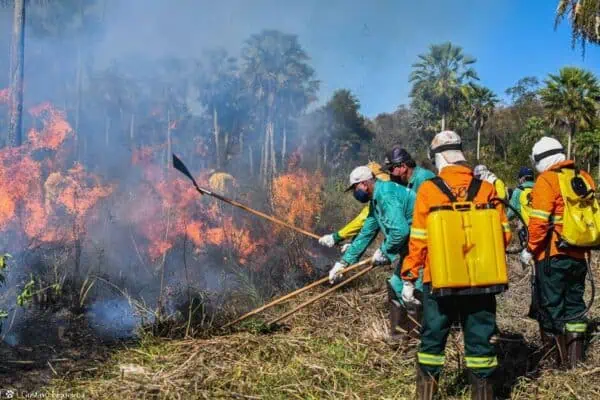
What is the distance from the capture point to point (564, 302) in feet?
13.5

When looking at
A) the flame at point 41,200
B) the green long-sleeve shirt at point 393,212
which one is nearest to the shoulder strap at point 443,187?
the green long-sleeve shirt at point 393,212

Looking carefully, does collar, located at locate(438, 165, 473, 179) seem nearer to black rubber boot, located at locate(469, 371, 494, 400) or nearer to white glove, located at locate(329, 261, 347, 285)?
black rubber boot, located at locate(469, 371, 494, 400)

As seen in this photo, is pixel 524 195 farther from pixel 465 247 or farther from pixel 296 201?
pixel 465 247

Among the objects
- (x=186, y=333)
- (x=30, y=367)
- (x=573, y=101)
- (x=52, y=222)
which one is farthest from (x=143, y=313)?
(x=573, y=101)

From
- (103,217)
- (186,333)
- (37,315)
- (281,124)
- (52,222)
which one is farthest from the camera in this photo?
(281,124)

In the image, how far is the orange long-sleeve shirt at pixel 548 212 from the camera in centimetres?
394

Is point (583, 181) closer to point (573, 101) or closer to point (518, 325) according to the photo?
point (518, 325)

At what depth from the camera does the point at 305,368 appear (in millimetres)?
4137

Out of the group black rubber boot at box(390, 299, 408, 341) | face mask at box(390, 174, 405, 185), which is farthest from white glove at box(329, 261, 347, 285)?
face mask at box(390, 174, 405, 185)

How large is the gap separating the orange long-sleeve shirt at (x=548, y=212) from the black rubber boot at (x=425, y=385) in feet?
4.81

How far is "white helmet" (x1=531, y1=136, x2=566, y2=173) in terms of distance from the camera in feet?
13.4

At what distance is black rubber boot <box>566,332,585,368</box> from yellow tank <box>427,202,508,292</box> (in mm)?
1399

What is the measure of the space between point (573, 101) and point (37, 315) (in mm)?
32045

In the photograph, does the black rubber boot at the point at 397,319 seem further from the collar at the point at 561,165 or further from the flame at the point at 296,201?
the flame at the point at 296,201
